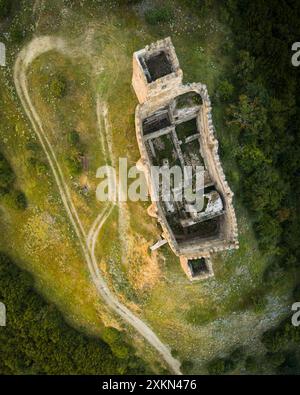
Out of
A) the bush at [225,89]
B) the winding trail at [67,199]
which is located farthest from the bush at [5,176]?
the bush at [225,89]

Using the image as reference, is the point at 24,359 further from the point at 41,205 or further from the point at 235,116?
the point at 235,116

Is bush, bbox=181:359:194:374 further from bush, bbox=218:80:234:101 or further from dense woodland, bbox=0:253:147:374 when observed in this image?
bush, bbox=218:80:234:101

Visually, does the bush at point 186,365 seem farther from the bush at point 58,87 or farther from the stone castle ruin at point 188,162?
the bush at point 58,87

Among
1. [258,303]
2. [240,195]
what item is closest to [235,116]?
[240,195]

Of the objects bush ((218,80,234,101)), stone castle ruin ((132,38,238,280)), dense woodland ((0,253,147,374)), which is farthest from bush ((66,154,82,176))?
bush ((218,80,234,101))

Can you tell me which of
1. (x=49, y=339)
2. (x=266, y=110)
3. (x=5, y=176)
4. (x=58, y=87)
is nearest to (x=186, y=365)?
(x=49, y=339)

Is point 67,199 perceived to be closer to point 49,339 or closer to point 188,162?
point 188,162
